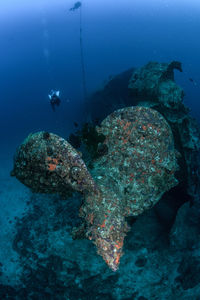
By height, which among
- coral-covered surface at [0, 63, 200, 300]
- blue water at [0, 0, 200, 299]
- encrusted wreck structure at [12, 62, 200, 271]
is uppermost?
blue water at [0, 0, 200, 299]

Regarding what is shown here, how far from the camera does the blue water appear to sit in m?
19.3

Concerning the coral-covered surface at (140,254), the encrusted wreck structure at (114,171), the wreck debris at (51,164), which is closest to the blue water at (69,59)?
the coral-covered surface at (140,254)

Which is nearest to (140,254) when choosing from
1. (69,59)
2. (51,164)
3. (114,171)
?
(114,171)

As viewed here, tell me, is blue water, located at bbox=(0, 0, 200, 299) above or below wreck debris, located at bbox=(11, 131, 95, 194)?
above

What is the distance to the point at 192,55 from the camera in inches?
1423

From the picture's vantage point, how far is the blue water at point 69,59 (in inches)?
762

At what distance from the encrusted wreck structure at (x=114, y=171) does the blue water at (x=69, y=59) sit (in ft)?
34.6

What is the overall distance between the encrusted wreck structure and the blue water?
34.6 ft

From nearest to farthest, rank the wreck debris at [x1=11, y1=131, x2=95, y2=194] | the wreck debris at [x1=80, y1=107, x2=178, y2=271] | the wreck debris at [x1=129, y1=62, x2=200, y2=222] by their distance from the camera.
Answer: the wreck debris at [x1=11, y1=131, x2=95, y2=194], the wreck debris at [x1=80, y1=107, x2=178, y2=271], the wreck debris at [x1=129, y1=62, x2=200, y2=222]

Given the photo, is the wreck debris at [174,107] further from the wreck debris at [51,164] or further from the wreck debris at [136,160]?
the wreck debris at [51,164]

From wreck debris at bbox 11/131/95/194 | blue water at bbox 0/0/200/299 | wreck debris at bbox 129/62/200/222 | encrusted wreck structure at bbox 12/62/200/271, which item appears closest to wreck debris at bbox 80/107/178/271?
encrusted wreck structure at bbox 12/62/200/271

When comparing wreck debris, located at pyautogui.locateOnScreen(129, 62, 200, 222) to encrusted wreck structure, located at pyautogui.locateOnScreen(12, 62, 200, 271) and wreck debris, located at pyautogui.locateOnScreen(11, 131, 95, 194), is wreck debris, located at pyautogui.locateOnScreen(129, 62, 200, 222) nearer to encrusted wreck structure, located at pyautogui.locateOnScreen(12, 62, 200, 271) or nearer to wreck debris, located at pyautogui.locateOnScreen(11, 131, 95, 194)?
encrusted wreck structure, located at pyautogui.locateOnScreen(12, 62, 200, 271)

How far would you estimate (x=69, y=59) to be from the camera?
40000 millimetres

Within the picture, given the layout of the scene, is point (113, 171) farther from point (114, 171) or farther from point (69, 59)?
point (69, 59)
